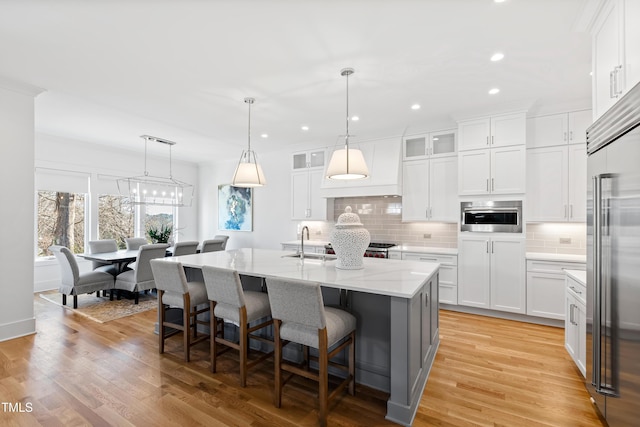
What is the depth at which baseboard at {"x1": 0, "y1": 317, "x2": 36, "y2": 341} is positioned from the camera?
3.21 meters

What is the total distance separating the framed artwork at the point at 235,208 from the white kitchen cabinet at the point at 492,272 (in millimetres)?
4506

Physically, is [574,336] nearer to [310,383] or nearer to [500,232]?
[500,232]

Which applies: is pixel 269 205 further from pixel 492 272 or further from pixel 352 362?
pixel 352 362

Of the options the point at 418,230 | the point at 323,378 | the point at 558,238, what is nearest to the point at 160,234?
the point at 418,230

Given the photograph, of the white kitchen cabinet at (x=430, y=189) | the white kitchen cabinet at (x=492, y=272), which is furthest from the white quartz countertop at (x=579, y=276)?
the white kitchen cabinet at (x=430, y=189)

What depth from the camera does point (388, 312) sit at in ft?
7.63

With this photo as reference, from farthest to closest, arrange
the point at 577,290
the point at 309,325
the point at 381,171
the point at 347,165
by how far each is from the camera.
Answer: the point at 381,171, the point at 347,165, the point at 577,290, the point at 309,325

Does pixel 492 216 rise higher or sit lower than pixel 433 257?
higher

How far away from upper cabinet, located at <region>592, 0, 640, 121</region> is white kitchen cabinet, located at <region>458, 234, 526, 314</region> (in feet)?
7.07

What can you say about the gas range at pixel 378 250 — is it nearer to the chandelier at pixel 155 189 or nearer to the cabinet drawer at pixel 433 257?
the cabinet drawer at pixel 433 257

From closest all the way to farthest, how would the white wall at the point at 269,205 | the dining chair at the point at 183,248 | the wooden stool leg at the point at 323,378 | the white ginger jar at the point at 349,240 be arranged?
the wooden stool leg at the point at 323,378 → the white ginger jar at the point at 349,240 → the dining chair at the point at 183,248 → the white wall at the point at 269,205

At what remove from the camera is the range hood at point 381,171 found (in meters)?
4.72

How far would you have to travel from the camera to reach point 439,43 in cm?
246

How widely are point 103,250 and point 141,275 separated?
4.73 feet
